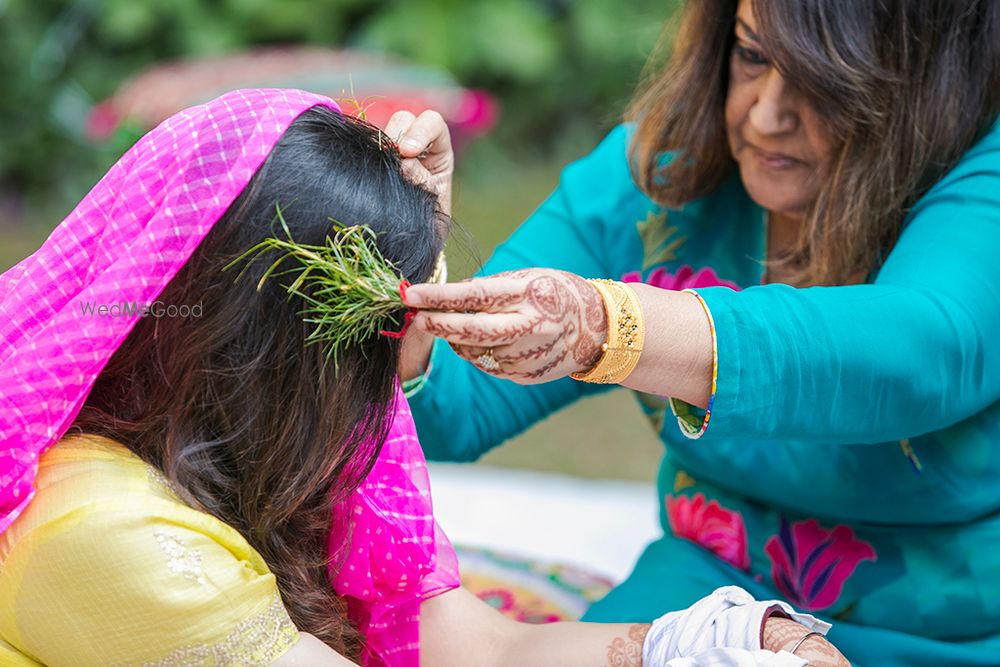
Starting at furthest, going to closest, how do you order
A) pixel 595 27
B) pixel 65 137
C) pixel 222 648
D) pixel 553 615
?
pixel 595 27, pixel 65 137, pixel 553 615, pixel 222 648

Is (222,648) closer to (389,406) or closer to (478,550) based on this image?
(389,406)

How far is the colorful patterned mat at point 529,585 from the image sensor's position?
221cm

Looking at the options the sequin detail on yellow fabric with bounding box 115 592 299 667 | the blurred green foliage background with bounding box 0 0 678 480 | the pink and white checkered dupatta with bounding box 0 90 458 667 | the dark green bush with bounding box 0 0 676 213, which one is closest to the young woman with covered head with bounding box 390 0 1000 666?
the pink and white checkered dupatta with bounding box 0 90 458 667

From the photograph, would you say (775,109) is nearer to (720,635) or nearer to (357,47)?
(720,635)

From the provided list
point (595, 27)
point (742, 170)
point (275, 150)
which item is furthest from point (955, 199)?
point (595, 27)

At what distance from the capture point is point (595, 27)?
7348 mm

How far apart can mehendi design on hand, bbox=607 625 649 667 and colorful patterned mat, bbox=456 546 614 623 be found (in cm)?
48

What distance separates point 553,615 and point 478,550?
1.30 ft

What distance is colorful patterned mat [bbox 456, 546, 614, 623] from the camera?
2209 mm

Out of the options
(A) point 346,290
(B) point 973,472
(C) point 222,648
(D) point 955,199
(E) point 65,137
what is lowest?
(E) point 65,137

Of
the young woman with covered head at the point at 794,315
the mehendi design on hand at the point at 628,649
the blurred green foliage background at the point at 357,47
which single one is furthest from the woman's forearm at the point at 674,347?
the blurred green foliage background at the point at 357,47

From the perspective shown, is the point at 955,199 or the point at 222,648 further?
the point at 955,199

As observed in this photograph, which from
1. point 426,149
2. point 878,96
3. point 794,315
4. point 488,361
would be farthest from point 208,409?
point 878,96

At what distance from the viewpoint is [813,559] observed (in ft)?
6.38
